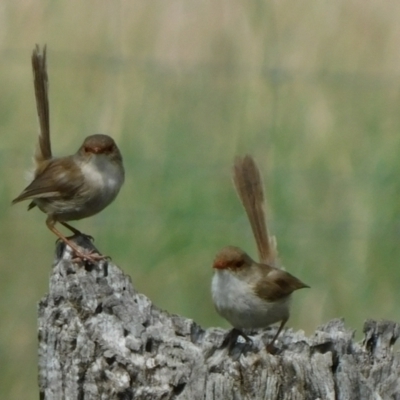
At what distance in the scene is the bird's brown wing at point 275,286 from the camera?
4965 millimetres

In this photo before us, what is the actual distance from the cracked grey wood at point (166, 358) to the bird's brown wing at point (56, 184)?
1552mm

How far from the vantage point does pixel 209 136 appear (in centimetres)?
707

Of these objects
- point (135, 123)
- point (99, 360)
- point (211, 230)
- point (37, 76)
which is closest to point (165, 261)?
point (211, 230)

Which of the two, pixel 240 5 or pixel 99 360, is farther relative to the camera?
pixel 240 5

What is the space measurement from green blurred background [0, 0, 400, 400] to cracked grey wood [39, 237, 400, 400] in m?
2.50

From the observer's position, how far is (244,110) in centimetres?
712

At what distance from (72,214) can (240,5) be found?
2.07 m

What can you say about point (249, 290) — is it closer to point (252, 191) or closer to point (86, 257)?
point (252, 191)

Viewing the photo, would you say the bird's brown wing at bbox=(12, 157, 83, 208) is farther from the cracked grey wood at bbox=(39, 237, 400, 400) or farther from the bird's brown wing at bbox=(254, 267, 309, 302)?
the cracked grey wood at bbox=(39, 237, 400, 400)

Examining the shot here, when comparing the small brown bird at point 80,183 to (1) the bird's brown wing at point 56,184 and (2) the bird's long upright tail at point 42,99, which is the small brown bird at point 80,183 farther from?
(2) the bird's long upright tail at point 42,99

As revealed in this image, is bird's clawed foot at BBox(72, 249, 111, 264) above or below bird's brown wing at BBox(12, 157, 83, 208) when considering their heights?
below

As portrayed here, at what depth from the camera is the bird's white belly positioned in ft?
15.9

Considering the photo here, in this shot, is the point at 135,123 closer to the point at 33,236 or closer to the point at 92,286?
the point at 33,236

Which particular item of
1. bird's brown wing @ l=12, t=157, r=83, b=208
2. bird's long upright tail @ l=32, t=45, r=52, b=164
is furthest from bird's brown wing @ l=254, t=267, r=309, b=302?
bird's long upright tail @ l=32, t=45, r=52, b=164
